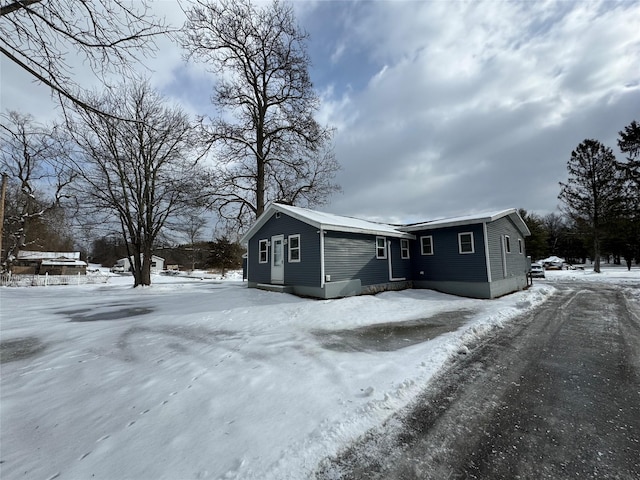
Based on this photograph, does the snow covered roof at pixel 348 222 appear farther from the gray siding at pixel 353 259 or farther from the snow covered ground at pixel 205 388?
the snow covered ground at pixel 205 388

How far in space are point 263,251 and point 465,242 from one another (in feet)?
32.4

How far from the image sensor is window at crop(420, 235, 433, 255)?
1433 centimetres

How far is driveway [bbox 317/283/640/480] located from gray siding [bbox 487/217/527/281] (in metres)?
7.88

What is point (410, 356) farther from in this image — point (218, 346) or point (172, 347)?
point (172, 347)

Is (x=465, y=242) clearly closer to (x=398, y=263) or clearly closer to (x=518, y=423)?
(x=398, y=263)

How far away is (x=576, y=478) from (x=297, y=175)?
60.4ft

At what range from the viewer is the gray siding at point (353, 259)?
11.6 m

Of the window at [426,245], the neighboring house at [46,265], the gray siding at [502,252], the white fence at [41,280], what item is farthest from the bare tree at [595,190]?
the neighboring house at [46,265]

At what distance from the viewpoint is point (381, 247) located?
1376cm

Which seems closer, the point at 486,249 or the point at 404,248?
the point at 486,249

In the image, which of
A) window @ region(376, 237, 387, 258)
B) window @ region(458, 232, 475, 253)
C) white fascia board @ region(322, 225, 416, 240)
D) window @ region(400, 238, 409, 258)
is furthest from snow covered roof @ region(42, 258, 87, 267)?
window @ region(458, 232, 475, 253)

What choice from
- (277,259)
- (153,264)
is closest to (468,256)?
(277,259)

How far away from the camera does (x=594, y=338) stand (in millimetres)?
6195

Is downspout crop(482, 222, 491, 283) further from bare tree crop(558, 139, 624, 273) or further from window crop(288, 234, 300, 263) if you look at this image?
bare tree crop(558, 139, 624, 273)
